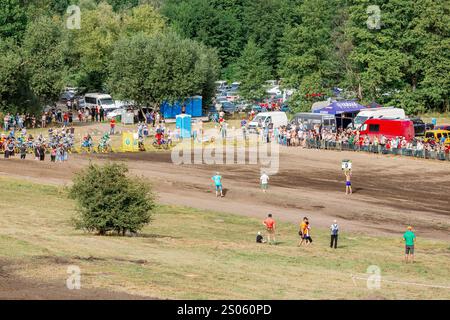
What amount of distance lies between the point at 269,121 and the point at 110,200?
39.9 metres

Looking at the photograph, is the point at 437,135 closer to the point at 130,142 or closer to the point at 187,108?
the point at 130,142

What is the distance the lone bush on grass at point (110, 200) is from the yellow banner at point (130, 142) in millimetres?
27517

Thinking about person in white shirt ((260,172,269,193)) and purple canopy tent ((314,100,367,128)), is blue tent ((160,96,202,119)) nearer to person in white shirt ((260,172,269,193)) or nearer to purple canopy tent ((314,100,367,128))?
purple canopy tent ((314,100,367,128))

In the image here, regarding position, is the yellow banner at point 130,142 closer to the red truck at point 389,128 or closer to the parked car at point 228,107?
the red truck at point 389,128

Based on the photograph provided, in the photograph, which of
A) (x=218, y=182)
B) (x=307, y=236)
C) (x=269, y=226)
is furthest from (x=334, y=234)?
(x=218, y=182)

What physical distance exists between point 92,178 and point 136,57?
147 feet

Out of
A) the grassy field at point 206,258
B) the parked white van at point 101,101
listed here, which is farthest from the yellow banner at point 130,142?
the parked white van at point 101,101

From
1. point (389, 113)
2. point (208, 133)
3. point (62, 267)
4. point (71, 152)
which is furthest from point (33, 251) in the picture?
point (389, 113)

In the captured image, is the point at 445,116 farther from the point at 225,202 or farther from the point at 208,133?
the point at 225,202

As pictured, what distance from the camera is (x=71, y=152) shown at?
2431 inches

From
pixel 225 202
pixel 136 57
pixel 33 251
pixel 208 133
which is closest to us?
pixel 33 251

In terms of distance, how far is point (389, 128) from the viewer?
66562 mm

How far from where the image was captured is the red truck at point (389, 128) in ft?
216

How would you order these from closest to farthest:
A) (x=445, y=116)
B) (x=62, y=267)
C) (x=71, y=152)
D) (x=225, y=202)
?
(x=62, y=267), (x=225, y=202), (x=71, y=152), (x=445, y=116)
